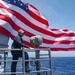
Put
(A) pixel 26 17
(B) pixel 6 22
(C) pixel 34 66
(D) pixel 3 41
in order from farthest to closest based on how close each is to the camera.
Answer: (A) pixel 26 17 → (B) pixel 6 22 → (D) pixel 3 41 → (C) pixel 34 66

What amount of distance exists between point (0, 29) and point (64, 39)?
10.3 ft

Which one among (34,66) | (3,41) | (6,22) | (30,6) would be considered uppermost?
(30,6)

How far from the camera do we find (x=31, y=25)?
12656 millimetres

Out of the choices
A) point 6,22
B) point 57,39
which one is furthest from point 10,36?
point 57,39

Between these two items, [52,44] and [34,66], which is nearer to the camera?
[34,66]

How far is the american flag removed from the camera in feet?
39.8

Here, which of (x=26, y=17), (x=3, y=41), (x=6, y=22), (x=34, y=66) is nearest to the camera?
(x=34, y=66)

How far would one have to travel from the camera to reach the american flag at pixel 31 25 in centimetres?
1212

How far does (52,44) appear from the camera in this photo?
42.1 ft

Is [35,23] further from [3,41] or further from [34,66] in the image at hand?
[34,66]

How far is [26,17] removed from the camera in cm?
1273

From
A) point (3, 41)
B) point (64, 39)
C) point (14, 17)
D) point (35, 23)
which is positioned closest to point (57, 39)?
point (64, 39)

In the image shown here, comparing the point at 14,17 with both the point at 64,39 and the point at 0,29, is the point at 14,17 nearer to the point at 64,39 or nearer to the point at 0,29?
the point at 0,29

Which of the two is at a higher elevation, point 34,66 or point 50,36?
point 50,36
